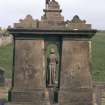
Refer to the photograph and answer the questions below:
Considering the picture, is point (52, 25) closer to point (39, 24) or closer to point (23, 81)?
point (39, 24)

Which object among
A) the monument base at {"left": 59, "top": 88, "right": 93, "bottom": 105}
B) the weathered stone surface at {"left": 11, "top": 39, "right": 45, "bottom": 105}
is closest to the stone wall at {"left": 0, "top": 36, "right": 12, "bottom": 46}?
the weathered stone surface at {"left": 11, "top": 39, "right": 45, "bottom": 105}

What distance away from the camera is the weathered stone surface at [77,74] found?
20.7 metres

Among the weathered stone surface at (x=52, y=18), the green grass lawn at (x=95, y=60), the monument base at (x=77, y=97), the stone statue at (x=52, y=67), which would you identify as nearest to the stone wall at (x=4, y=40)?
the green grass lawn at (x=95, y=60)

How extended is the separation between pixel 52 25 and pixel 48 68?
140 cm

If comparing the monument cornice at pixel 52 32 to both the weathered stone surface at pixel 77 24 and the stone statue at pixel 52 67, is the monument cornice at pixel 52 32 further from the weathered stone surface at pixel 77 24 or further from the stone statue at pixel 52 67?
the stone statue at pixel 52 67

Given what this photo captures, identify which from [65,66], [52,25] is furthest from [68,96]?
[52,25]

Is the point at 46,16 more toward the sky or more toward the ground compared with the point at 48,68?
more toward the sky

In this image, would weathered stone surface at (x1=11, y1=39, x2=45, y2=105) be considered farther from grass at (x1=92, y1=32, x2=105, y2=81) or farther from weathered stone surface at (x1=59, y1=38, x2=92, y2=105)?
grass at (x1=92, y1=32, x2=105, y2=81)

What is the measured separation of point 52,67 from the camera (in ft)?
69.3

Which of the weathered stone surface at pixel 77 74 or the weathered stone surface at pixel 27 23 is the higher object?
the weathered stone surface at pixel 27 23

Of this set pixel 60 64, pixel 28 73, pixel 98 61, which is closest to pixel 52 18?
pixel 60 64

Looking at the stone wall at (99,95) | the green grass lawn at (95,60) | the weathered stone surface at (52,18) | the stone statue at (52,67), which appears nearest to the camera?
the weathered stone surface at (52,18)

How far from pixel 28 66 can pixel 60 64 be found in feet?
3.32

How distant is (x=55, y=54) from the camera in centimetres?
2106
